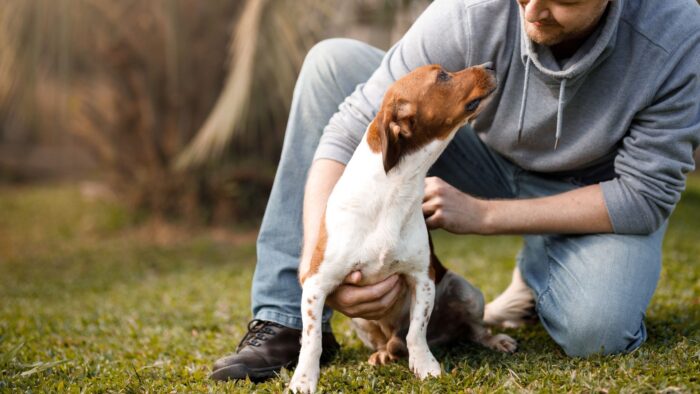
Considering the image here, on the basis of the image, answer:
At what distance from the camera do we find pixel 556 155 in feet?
10.6

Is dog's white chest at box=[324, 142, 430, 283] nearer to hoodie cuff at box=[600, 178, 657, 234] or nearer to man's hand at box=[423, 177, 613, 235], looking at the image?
man's hand at box=[423, 177, 613, 235]

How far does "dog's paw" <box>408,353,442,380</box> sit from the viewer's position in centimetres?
288

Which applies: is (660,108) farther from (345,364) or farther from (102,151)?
(102,151)

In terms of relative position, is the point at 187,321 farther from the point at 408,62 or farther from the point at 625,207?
the point at 625,207

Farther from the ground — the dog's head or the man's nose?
the man's nose

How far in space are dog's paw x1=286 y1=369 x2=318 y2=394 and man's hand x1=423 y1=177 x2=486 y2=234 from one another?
82 centimetres

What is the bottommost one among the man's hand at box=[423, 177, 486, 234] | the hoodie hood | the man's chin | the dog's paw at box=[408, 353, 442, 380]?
the dog's paw at box=[408, 353, 442, 380]

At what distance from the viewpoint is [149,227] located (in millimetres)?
7980

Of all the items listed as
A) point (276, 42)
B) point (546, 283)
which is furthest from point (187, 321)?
point (276, 42)

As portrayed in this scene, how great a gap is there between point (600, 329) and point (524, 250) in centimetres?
86

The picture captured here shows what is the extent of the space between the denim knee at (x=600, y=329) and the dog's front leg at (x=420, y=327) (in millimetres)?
604

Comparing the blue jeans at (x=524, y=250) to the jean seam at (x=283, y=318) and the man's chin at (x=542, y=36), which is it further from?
the man's chin at (x=542, y=36)

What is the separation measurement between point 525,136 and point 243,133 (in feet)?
13.9

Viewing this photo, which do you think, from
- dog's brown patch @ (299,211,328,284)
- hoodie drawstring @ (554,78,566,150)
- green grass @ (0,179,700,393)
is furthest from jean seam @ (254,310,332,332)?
hoodie drawstring @ (554,78,566,150)
